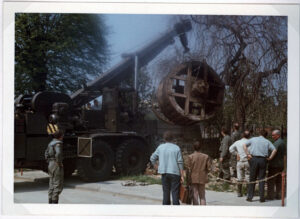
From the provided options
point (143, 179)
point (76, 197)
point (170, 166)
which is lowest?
point (76, 197)

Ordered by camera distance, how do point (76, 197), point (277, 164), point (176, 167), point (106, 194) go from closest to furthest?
1. point (176, 167)
2. point (277, 164)
3. point (76, 197)
4. point (106, 194)

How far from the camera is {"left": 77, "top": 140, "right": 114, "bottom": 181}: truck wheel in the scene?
1298 centimetres

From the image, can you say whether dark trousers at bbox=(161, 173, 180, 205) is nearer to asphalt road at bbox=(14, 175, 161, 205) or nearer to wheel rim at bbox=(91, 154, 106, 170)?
asphalt road at bbox=(14, 175, 161, 205)

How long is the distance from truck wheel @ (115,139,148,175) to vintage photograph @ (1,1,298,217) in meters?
0.03

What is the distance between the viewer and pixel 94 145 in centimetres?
1309

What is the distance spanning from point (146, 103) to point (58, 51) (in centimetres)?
232

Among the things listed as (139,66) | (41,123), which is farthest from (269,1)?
(41,123)

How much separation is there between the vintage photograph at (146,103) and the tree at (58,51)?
0.02 meters

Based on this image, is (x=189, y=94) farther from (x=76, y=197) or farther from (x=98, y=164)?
(x=76, y=197)

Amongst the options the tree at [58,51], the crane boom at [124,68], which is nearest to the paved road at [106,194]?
the crane boom at [124,68]

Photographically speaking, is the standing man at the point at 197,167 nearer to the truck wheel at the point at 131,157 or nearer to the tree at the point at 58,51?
the truck wheel at the point at 131,157

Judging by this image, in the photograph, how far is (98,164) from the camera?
1321 cm

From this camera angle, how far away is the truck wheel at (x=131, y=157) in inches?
526

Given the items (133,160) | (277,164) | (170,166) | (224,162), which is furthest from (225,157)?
(133,160)
